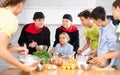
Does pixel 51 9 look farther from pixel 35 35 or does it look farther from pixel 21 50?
pixel 21 50

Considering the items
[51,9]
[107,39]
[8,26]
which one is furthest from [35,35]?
[8,26]

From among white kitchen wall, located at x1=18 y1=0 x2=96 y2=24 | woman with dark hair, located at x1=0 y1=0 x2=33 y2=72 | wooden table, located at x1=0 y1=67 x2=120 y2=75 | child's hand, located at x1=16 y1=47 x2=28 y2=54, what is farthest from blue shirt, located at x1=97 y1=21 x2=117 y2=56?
white kitchen wall, located at x1=18 y1=0 x2=96 y2=24

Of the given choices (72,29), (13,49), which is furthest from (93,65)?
(72,29)

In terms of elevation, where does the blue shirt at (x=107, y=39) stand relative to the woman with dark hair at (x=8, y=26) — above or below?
below

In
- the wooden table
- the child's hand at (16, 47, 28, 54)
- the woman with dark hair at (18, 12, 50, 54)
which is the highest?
the child's hand at (16, 47, 28, 54)

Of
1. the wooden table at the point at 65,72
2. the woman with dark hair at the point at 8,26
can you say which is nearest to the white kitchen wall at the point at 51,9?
the wooden table at the point at 65,72

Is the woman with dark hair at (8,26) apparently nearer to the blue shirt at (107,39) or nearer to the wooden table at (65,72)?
the wooden table at (65,72)

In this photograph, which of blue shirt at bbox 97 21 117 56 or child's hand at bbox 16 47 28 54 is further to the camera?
blue shirt at bbox 97 21 117 56

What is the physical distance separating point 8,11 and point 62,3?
3.37 meters

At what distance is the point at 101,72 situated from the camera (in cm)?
196

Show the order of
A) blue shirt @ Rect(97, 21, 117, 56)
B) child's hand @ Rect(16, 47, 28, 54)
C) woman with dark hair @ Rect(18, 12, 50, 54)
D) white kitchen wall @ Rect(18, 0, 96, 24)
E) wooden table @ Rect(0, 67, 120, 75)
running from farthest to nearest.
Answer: white kitchen wall @ Rect(18, 0, 96, 24)
woman with dark hair @ Rect(18, 12, 50, 54)
blue shirt @ Rect(97, 21, 117, 56)
wooden table @ Rect(0, 67, 120, 75)
child's hand @ Rect(16, 47, 28, 54)

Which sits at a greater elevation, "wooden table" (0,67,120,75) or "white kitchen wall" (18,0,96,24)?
"white kitchen wall" (18,0,96,24)

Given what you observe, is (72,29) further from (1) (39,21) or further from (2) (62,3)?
(2) (62,3)

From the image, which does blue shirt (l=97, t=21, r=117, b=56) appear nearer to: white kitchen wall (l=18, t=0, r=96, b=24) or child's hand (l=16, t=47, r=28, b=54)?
child's hand (l=16, t=47, r=28, b=54)
